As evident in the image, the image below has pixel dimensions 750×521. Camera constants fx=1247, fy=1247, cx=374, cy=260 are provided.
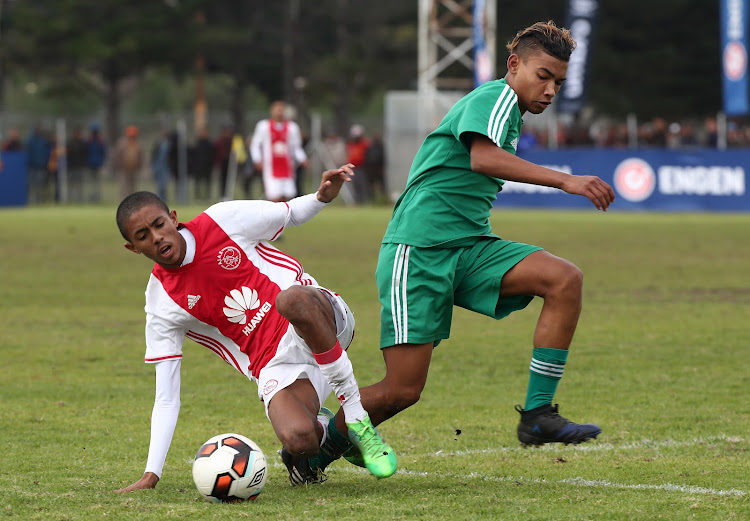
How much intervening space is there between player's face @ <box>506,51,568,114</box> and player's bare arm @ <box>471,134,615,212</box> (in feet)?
0.87

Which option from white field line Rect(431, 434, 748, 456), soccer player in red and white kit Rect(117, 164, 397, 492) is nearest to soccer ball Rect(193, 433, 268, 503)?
soccer player in red and white kit Rect(117, 164, 397, 492)

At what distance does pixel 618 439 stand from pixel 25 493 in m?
2.78

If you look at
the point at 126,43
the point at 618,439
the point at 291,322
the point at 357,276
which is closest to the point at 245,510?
the point at 291,322

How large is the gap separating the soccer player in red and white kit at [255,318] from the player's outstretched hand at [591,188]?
1044 mm

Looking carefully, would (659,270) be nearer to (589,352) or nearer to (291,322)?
(589,352)

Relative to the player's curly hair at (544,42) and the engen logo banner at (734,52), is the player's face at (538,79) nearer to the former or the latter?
the player's curly hair at (544,42)

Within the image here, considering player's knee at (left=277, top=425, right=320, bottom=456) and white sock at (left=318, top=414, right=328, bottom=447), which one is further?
white sock at (left=318, top=414, right=328, bottom=447)

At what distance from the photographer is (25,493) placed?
4875mm

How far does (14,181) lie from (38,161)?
4.71 ft

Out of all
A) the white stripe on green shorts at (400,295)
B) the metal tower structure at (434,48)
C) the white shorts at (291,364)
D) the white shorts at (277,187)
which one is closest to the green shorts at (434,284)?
the white stripe on green shorts at (400,295)

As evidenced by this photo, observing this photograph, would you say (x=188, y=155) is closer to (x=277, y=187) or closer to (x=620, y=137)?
(x=620, y=137)

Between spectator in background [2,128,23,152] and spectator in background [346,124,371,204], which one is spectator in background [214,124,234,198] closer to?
spectator in background [346,124,371,204]

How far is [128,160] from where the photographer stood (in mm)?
31703

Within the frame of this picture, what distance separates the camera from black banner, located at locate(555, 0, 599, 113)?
30.1 meters
